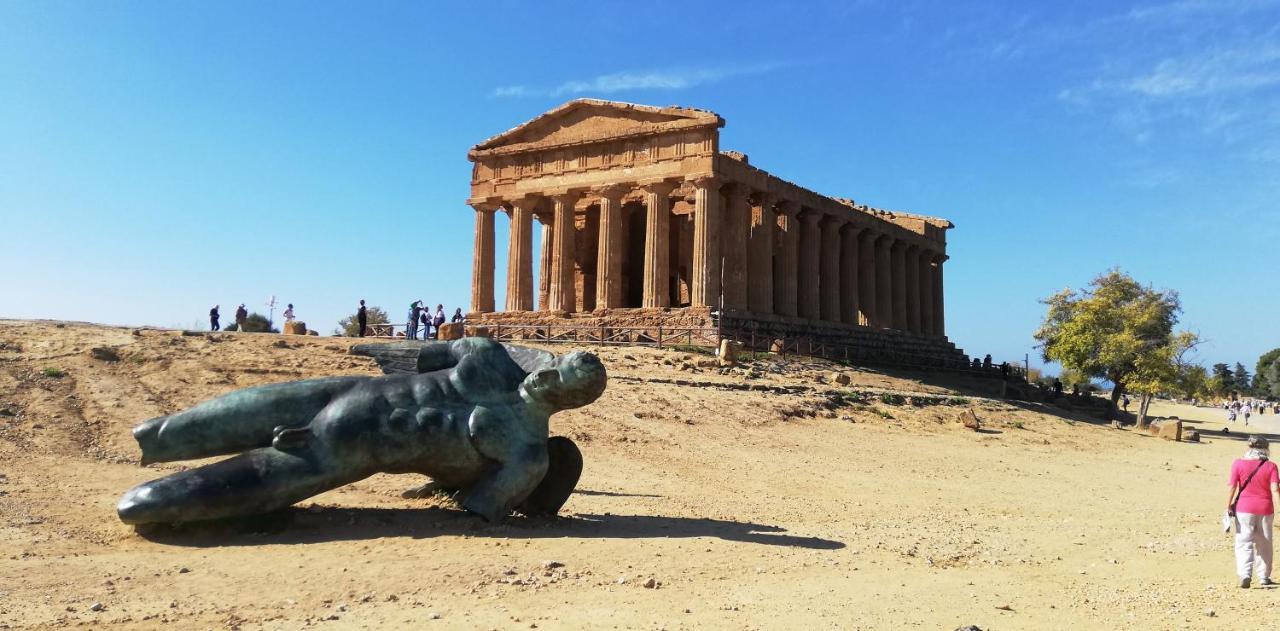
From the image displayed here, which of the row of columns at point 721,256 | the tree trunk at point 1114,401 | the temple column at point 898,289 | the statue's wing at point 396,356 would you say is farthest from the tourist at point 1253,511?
the temple column at point 898,289

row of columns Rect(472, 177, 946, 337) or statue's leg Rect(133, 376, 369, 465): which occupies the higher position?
row of columns Rect(472, 177, 946, 337)

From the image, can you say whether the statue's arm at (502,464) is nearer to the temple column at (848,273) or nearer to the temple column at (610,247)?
the temple column at (610,247)

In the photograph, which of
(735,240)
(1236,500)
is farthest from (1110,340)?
(1236,500)

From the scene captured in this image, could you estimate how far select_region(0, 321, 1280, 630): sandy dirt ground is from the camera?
23.7ft

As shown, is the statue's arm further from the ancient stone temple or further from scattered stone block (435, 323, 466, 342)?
the ancient stone temple

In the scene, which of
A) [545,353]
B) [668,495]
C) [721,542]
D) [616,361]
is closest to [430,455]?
[545,353]

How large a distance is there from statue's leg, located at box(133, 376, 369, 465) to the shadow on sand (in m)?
0.72

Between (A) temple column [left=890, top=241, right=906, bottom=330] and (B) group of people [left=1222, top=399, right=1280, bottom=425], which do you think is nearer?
(A) temple column [left=890, top=241, right=906, bottom=330]

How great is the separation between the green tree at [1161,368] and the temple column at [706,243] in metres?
19.2

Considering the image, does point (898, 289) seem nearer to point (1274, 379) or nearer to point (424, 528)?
point (424, 528)

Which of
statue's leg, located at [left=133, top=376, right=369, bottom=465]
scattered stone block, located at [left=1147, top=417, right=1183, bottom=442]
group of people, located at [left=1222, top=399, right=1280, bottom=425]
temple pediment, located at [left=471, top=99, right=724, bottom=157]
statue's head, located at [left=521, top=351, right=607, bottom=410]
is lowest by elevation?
group of people, located at [left=1222, top=399, right=1280, bottom=425]

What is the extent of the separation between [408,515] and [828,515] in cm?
570

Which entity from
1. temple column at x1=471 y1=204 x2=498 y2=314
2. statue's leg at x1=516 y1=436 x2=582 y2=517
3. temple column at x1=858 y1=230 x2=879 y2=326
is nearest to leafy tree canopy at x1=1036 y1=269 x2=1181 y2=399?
temple column at x1=858 y1=230 x2=879 y2=326

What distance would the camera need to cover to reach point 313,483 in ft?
29.0
